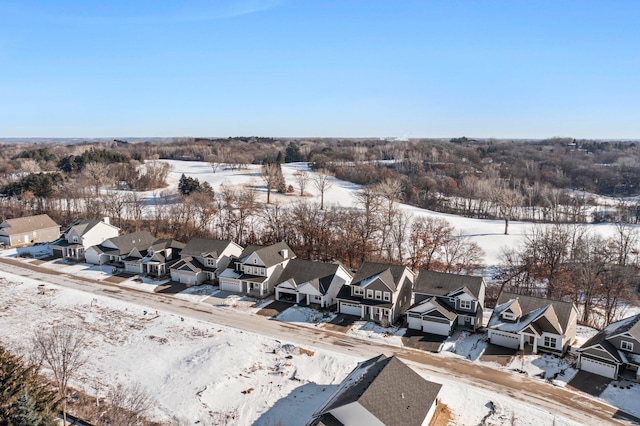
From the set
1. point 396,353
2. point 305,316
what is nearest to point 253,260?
point 305,316

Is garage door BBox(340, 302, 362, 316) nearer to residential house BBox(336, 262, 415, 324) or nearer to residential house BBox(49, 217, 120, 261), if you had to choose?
residential house BBox(336, 262, 415, 324)

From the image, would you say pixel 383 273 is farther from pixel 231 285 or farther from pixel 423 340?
pixel 231 285

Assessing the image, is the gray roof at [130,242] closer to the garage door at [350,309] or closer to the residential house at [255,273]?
the residential house at [255,273]

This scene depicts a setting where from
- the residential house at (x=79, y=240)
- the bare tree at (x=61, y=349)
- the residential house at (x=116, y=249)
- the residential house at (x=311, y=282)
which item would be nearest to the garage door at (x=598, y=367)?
the residential house at (x=311, y=282)

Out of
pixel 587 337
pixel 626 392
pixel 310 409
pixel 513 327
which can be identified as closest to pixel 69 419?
pixel 310 409

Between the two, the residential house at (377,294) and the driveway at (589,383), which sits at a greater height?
the residential house at (377,294)

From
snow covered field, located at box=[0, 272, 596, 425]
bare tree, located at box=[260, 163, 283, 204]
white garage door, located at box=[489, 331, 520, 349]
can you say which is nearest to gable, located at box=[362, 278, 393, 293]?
snow covered field, located at box=[0, 272, 596, 425]

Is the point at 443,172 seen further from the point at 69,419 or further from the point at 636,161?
the point at 69,419
